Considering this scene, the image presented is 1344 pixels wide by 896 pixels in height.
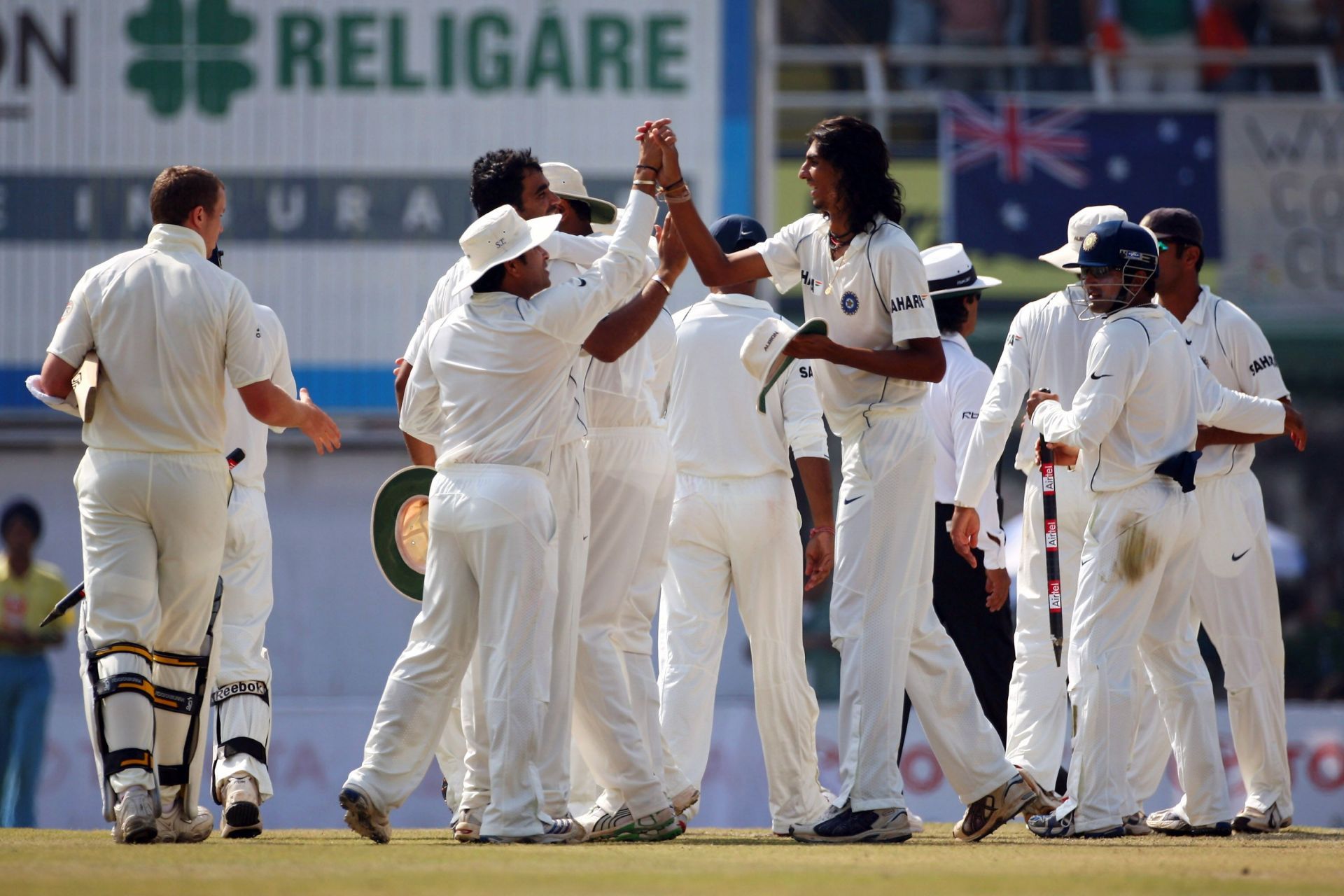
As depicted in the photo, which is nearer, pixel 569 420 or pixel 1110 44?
pixel 569 420

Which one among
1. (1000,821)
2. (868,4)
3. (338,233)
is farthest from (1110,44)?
(1000,821)

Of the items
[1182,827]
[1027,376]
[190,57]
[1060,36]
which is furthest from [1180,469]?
[190,57]

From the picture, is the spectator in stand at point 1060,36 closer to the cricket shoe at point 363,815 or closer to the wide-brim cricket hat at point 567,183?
the wide-brim cricket hat at point 567,183

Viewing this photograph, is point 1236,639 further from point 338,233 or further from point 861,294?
point 338,233

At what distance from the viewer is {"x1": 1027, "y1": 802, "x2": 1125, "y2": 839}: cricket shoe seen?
22.3ft

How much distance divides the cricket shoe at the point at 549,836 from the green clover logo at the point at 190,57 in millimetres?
15403

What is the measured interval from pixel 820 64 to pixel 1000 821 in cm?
1478

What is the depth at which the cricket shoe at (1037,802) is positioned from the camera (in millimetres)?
6742

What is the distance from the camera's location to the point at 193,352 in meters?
6.68

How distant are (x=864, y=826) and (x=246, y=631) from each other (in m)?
2.85

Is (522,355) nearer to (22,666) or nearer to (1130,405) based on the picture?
(1130,405)

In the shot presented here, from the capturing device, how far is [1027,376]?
768 centimetres

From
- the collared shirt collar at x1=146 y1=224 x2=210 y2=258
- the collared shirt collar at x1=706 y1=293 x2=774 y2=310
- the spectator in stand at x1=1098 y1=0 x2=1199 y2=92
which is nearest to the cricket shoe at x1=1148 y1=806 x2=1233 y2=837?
the collared shirt collar at x1=706 y1=293 x2=774 y2=310

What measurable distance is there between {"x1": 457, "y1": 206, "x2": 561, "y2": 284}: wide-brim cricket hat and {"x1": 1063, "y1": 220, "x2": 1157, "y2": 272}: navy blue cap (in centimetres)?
201
